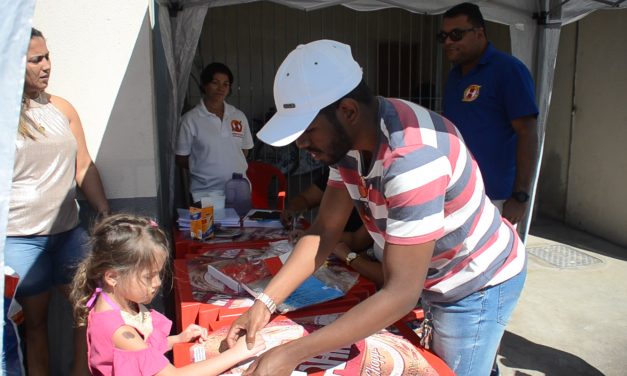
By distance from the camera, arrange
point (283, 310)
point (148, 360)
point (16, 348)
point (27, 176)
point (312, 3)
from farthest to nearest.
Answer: point (312, 3) < point (27, 176) < point (16, 348) < point (283, 310) < point (148, 360)

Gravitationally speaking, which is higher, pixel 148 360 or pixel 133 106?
pixel 133 106

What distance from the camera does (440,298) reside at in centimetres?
146

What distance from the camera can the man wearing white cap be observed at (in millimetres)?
1149

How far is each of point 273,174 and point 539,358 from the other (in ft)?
7.14

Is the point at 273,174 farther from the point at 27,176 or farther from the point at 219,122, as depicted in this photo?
the point at 27,176

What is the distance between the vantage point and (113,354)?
1.37 meters

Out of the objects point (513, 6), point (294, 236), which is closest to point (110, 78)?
point (294, 236)

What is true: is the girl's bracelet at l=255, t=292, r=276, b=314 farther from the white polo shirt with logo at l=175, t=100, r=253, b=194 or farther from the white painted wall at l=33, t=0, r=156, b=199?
the white polo shirt with logo at l=175, t=100, r=253, b=194

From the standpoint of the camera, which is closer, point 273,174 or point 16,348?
point 16,348

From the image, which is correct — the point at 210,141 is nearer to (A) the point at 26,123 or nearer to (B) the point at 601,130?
(A) the point at 26,123

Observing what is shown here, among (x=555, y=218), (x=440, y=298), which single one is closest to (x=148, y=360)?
(x=440, y=298)

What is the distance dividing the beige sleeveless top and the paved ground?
238cm

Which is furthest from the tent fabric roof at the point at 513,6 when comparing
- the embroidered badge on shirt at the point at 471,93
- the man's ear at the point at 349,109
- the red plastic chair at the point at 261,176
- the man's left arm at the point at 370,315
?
the man's left arm at the point at 370,315

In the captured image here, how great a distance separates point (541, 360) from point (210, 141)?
235 cm
